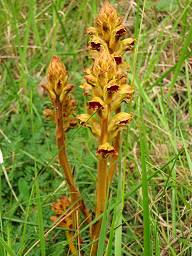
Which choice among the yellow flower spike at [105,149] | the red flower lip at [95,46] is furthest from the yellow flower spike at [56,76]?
the yellow flower spike at [105,149]

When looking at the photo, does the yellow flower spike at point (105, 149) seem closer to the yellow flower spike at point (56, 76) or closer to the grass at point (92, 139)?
the grass at point (92, 139)

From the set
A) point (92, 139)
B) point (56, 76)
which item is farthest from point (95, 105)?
point (92, 139)

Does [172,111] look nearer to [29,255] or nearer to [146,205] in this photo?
[29,255]

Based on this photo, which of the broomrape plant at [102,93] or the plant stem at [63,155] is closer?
the broomrape plant at [102,93]

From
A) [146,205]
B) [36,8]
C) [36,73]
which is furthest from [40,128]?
[146,205]

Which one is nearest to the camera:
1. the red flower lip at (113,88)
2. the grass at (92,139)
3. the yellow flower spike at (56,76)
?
the red flower lip at (113,88)

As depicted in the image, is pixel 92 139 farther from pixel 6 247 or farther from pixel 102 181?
pixel 6 247
